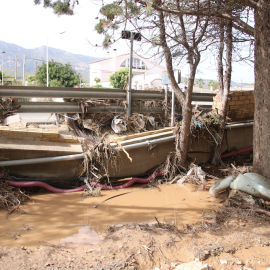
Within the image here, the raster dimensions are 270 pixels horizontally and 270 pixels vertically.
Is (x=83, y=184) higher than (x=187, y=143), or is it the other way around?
(x=187, y=143)

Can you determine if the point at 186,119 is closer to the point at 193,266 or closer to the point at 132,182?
the point at 132,182

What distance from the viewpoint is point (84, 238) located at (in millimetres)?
3596

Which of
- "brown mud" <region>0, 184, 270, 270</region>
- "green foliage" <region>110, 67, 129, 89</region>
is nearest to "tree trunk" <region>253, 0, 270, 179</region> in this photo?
"brown mud" <region>0, 184, 270, 270</region>

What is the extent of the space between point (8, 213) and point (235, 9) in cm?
678

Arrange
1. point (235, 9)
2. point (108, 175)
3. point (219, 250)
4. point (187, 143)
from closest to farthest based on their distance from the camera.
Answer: point (219, 250), point (108, 175), point (235, 9), point (187, 143)

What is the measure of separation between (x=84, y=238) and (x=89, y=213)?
0.90 m

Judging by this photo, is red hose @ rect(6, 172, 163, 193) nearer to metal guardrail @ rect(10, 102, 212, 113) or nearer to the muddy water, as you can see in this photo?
the muddy water

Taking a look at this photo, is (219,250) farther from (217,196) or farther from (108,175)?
(108,175)

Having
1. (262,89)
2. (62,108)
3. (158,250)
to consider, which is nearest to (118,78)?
(62,108)

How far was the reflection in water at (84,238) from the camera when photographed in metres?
3.47

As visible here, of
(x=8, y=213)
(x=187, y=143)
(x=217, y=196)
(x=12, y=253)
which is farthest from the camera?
(x=187, y=143)

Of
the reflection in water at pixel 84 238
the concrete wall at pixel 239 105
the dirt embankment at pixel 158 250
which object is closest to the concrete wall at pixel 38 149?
the reflection in water at pixel 84 238

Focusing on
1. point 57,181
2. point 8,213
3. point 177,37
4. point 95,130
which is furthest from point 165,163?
point 8,213

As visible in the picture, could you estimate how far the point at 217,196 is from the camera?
5.49m
